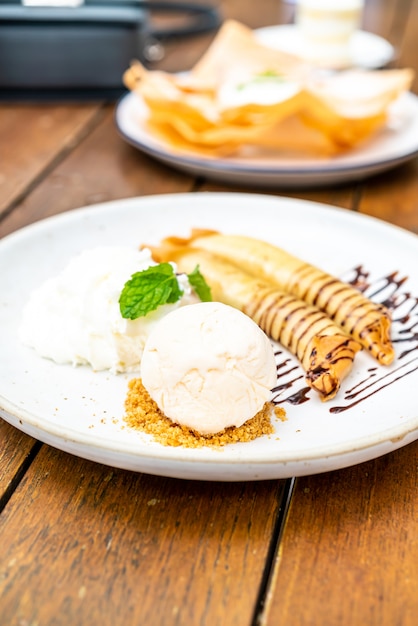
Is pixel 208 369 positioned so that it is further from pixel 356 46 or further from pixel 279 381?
pixel 356 46

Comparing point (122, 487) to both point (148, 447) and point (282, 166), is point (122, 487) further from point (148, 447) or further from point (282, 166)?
point (282, 166)

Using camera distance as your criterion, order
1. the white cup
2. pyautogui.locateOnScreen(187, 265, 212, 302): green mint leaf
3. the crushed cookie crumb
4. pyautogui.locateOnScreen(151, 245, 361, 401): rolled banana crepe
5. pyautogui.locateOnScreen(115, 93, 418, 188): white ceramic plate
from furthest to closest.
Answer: the white cup, pyautogui.locateOnScreen(115, 93, 418, 188): white ceramic plate, pyautogui.locateOnScreen(187, 265, 212, 302): green mint leaf, pyautogui.locateOnScreen(151, 245, 361, 401): rolled banana crepe, the crushed cookie crumb

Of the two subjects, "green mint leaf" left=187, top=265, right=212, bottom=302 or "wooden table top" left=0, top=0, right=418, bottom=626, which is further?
"green mint leaf" left=187, top=265, right=212, bottom=302

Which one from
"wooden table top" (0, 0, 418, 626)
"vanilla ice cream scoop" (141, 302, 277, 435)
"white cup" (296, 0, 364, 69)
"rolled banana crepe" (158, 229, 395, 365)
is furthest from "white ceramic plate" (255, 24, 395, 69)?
"wooden table top" (0, 0, 418, 626)

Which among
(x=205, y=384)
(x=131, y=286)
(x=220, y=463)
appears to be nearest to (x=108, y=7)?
(x=131, y=286)

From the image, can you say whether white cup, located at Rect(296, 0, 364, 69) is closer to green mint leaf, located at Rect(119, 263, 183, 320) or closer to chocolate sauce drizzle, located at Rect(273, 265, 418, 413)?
chocolate sauce drizzle, located at Rect(273, 265, 418, 413)
